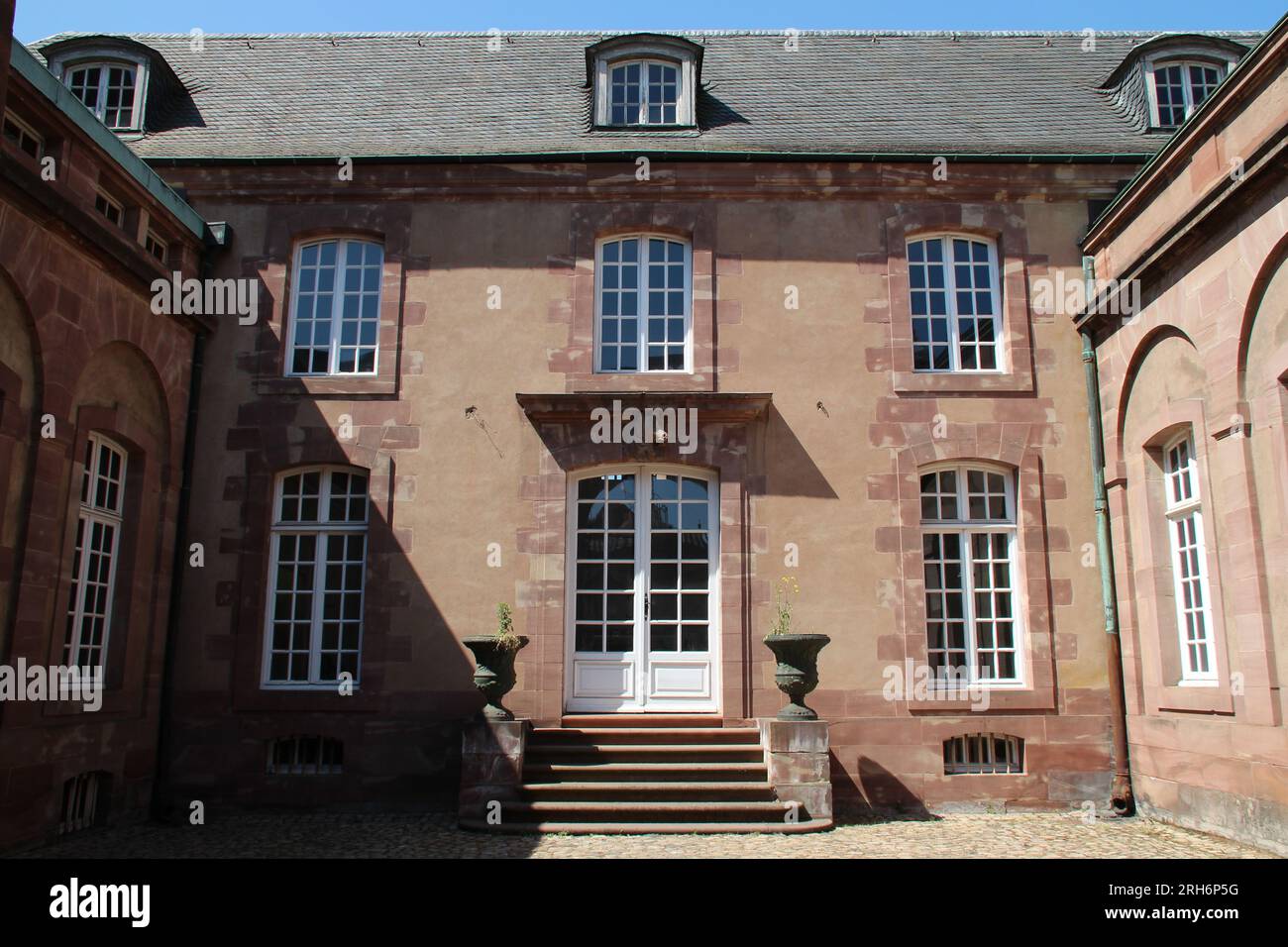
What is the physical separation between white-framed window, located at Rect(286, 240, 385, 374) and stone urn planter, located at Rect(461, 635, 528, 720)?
3.21 m

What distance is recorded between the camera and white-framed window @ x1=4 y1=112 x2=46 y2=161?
310 inches

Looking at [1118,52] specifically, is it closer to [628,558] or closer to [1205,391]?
[1205,391]

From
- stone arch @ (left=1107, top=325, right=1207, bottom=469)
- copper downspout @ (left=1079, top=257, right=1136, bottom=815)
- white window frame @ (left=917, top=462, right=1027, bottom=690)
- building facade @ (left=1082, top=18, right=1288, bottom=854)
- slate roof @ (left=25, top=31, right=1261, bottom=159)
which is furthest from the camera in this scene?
slate roof @ (left=25, top=31, right=1261, bottom=159)

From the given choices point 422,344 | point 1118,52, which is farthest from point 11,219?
point 1118,52

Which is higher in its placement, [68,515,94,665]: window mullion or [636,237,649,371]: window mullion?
[636,237,649,371]: window mullion

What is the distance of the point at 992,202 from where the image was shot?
35.6ft

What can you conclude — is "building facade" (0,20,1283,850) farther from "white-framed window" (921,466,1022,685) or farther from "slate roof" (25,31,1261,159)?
"slate roof" (25,31,1261,159)

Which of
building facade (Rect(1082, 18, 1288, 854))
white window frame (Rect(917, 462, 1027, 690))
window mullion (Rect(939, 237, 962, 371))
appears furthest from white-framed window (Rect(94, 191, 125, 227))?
building facade (Rect(1082, 18, 1288, 854))

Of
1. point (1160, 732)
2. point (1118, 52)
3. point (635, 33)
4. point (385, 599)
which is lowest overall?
point (1160, 732)

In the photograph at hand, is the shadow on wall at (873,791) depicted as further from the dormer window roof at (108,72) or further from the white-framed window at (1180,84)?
the dormer window roof at (108,72)

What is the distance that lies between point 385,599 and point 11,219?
4.34 m

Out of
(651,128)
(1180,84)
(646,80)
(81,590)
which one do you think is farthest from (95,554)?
(1180,84)

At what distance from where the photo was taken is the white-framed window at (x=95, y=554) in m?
8.77

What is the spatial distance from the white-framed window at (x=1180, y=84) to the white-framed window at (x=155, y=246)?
1030 cm
